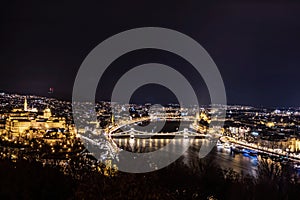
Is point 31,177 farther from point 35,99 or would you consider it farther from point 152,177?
point 35,99

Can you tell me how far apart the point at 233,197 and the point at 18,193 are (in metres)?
2.27

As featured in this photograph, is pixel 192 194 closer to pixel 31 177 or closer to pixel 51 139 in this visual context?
pixel 31 177

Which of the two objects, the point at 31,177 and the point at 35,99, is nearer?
the point at 31,177

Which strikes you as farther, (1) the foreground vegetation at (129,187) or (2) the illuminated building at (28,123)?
(2) the illuminated building at (28,123)

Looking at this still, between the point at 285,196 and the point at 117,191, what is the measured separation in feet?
6.24

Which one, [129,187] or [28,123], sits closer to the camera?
[129,187]

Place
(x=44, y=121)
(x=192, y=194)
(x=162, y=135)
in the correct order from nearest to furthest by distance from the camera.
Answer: (x=192, y=194) → (x=162, y=135) → (x=44, y=121)

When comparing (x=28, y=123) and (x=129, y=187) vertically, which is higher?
(x=129, y=187)

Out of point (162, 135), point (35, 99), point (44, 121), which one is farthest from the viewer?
point (35, 99)

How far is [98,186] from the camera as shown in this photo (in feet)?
14.8

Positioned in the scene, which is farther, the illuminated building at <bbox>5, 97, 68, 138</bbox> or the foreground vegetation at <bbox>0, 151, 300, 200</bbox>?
the illuminated building at <bbox>5, 97, 68, 138</bbox>

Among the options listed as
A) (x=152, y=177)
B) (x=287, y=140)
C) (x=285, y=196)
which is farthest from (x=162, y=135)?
(x=285, y=196)

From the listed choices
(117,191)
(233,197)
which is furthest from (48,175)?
(233,197)

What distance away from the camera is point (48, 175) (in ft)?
18.0
